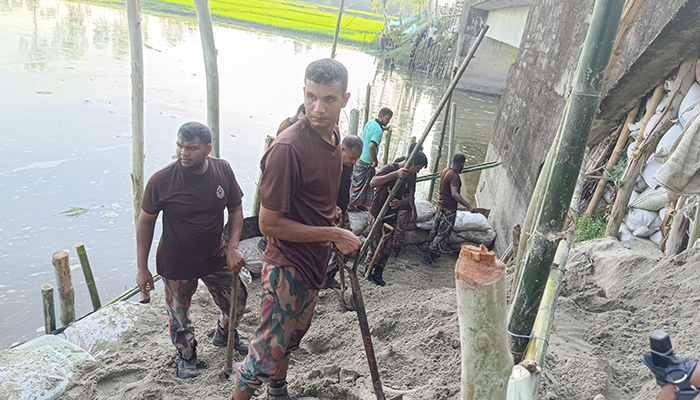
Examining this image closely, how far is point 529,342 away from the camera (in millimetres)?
1534

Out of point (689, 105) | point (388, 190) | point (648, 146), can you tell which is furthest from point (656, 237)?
point (388, 190)

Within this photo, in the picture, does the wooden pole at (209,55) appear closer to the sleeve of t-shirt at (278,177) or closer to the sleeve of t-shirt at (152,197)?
the sleeve of t-shirt at (152,197)

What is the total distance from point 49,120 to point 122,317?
7.70 metres

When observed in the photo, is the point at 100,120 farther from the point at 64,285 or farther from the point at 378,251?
the point at 378,251

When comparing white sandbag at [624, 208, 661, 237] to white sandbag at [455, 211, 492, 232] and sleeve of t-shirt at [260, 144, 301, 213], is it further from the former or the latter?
sleeve of t-shirt at [260, 144, 301, 213]

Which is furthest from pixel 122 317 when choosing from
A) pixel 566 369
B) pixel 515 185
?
pixel 515 185

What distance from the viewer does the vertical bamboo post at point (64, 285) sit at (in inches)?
141

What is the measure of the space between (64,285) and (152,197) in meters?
1.64

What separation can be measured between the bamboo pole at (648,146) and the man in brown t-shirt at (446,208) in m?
1.70

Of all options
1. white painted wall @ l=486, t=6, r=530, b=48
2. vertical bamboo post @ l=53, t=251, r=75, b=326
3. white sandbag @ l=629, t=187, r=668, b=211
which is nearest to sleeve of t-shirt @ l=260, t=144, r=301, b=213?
vertical bamboo post @ l=53, t=251, r=75, b=326

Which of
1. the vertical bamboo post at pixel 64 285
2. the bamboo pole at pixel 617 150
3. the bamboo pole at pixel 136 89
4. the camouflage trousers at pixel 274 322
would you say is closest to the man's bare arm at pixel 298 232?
the camouflage trousers at pixel 274 322

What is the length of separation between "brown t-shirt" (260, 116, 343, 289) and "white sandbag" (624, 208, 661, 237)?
127 inches

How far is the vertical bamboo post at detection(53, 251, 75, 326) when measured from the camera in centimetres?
358

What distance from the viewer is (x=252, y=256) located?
4734mm
